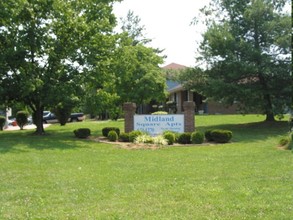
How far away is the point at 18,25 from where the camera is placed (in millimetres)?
19875

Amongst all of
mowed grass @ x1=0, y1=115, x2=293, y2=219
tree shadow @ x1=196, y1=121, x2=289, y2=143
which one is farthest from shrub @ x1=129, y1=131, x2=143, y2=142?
tree shadow @ x1=196, y1=121, x2=289, y2=143

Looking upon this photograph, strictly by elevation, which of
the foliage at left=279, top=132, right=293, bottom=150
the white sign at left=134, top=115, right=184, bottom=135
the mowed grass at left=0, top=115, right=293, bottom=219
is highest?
the white sign at left=134, top=115, right=184, bottom=135

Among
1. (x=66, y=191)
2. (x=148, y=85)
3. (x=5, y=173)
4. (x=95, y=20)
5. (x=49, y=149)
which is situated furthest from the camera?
(x=148, y=85)

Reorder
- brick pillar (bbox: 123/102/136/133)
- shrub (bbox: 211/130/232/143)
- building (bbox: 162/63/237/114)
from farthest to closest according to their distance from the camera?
building (bbox: 162/63/237/114)
brick pillar (bbox: 123/102/136/133)
shrub (bbox: 211/130/232/143)

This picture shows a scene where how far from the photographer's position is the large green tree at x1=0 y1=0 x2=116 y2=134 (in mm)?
19328

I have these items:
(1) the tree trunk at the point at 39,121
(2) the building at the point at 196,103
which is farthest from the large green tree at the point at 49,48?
(2) the building at the point at 196,103

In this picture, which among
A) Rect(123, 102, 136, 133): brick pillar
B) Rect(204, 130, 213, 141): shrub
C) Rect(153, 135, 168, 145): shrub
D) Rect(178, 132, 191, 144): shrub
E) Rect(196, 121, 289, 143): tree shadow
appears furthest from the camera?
Rect(123, 102, 136, 133): brick pillar

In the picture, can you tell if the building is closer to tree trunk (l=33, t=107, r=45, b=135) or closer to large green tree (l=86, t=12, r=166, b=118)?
large green tree (l=86, t=12, r=166, b=118)

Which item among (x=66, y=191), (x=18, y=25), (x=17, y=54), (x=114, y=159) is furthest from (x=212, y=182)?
(x=18, y=25)

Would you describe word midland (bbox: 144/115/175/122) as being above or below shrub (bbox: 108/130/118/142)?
above

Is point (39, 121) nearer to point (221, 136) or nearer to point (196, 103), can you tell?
point (221, 136)

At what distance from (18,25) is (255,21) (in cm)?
1319

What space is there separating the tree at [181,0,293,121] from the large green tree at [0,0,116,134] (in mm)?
6622

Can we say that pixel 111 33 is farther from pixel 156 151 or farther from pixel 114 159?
pixel 114 159
